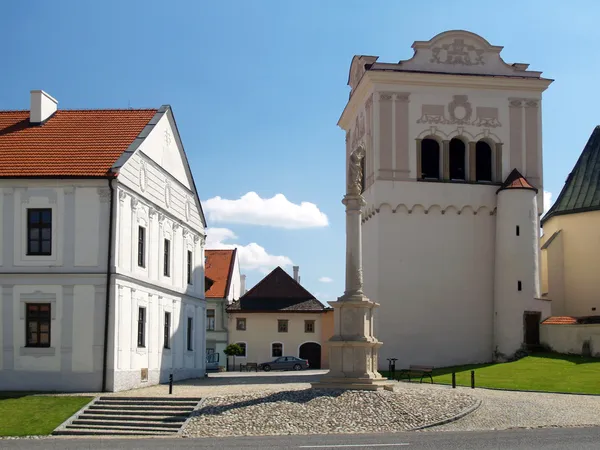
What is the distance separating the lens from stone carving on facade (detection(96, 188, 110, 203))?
29.1m

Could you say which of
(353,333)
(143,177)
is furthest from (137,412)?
(143,177)

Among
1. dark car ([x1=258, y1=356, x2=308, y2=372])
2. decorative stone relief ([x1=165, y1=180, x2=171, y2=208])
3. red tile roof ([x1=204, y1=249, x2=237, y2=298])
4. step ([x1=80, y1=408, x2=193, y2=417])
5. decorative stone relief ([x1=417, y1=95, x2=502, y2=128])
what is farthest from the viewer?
red tile roof ([x1=204, y1=249, x2=237, y2=298])

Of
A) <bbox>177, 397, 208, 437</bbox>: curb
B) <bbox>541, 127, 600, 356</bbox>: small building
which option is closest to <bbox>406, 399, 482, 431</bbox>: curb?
<bbox>177, 397, 208, 437</bbox>: curb

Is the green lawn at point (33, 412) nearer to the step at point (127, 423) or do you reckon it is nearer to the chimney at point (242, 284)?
the step at point (127, 423)

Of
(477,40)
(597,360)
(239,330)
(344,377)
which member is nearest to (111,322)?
(344,377)

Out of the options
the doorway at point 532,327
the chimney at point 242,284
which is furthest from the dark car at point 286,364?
the doorway at point 532,327

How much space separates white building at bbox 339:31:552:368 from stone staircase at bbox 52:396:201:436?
18312 mm

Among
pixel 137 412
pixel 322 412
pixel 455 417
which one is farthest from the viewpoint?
pixel 137 412

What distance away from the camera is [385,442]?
59.5 ft

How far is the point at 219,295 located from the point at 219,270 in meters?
3.40

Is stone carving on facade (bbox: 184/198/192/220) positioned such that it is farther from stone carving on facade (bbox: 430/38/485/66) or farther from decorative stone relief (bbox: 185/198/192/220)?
stone carving on facade (bbox: 430/38/485/66)

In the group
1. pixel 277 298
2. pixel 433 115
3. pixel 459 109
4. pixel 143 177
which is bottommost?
pixel 277 298

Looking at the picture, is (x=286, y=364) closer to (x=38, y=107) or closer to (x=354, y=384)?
(x=38, y=107)

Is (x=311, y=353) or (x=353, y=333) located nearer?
(x=353, y=333)
